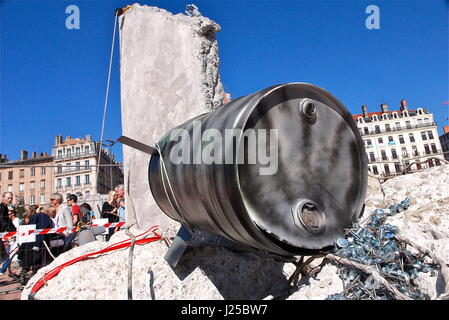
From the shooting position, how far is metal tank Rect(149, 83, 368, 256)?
4.89ft

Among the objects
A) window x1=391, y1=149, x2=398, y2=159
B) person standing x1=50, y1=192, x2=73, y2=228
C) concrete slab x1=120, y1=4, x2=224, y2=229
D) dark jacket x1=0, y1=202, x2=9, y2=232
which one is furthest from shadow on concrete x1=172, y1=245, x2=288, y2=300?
window x1=391, y1=149, x2=398, y2=159

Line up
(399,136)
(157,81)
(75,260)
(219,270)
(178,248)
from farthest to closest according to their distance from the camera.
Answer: (399,136) < (157,81) < (75,260) < (219,270) < (178,248)

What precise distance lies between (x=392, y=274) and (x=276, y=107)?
1.16m

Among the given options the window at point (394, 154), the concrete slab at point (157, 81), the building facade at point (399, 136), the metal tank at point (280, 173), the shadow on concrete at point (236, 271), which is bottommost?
the shadow on concrete at point (236, 271)

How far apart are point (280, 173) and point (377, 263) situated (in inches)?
32.7

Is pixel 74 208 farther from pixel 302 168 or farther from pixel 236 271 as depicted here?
pixel 302 168

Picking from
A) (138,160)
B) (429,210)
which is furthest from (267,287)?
(138,160)

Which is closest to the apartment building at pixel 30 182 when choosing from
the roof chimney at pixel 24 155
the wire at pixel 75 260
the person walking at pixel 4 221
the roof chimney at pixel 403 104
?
the roof chimney at pixel 24 155

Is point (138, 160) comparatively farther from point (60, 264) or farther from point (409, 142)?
point (409, 142)

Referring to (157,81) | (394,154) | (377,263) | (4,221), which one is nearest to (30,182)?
(4,221)

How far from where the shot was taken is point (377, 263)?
1.80 metres

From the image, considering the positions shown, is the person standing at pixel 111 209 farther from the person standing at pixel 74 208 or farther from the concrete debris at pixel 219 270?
the concrete debris at pixel 219 270

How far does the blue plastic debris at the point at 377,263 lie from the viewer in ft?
5.54

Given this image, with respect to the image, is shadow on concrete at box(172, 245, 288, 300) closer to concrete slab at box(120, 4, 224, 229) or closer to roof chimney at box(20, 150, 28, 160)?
concrete slab at box(120, 4, 224, 229)
